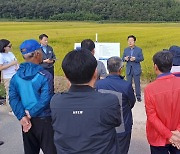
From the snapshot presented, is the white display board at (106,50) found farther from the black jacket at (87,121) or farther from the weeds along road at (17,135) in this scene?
the black jacket at (87,121)

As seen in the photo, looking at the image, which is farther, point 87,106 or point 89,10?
point 89,10

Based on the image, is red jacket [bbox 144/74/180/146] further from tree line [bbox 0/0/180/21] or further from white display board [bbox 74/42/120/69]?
tree line [bbox 0/0/180/21]

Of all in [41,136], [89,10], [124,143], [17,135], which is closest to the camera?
[41,136]

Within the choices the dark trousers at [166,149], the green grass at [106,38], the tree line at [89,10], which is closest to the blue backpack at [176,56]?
the dark trousers at [166,149]

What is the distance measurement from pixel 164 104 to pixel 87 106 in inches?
41.3

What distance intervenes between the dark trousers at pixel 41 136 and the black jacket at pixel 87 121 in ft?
3.72

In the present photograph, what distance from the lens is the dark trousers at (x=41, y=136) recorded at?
3.40 metres

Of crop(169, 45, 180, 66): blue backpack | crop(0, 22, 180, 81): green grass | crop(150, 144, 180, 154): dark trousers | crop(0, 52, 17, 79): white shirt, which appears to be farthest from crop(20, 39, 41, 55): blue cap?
crop(0, 22, 180, 81): green grass

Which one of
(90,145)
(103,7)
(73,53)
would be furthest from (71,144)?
(103,7)

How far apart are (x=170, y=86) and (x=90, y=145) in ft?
3.64

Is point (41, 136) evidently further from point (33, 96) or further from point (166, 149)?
point (166, 149)

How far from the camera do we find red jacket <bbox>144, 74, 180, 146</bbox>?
3000 mm

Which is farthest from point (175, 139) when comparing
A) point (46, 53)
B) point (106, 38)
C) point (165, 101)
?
point (106, 38)

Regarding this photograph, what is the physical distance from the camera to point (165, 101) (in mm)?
3002
